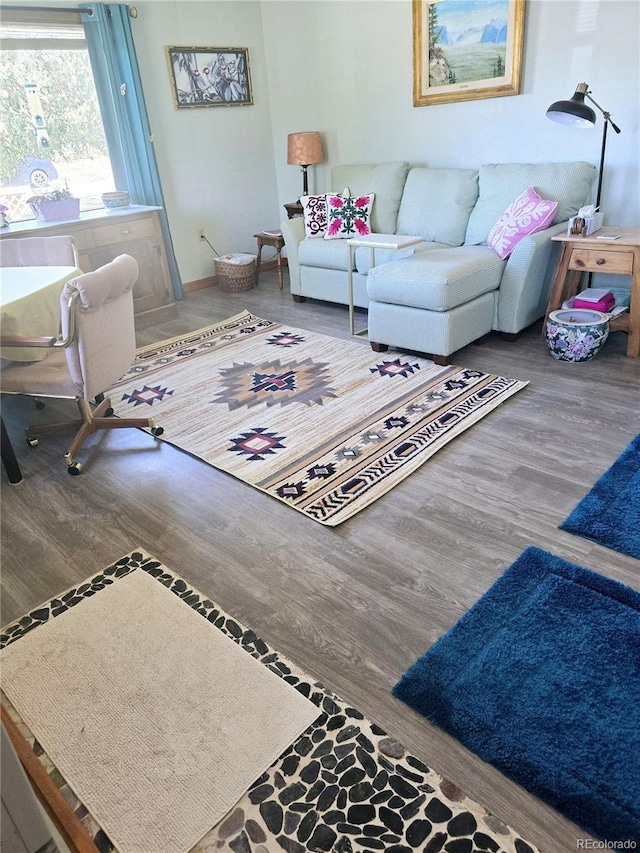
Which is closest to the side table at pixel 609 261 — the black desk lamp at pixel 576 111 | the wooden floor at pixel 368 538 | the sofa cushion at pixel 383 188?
the wooden floor at pixel 368 538

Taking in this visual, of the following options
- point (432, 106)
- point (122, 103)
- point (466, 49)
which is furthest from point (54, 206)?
point (466, 49)

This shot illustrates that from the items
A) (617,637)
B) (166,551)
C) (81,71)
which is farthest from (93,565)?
(81,71)

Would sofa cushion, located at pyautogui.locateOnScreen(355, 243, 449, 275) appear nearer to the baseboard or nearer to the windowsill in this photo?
the windowsill

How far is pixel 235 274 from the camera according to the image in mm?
5176

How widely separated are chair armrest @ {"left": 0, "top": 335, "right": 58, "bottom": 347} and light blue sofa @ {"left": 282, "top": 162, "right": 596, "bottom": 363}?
75.4 inches

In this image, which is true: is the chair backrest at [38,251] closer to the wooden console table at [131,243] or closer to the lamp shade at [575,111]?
the wooden console table at [131,243]

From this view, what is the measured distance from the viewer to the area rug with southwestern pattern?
250 centimetres

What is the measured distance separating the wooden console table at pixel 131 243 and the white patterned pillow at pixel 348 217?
1.40m

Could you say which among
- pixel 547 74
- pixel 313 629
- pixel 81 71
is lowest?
pixel 313 629

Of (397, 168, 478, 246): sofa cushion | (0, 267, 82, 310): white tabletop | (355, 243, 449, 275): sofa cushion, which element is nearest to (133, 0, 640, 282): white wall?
(397, 168, 478, 246): sofa cushion

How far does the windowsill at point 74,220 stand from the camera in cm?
395

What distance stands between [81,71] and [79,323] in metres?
3.18

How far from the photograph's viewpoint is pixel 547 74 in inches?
149

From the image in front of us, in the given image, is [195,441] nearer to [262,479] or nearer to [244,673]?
[262,479]
